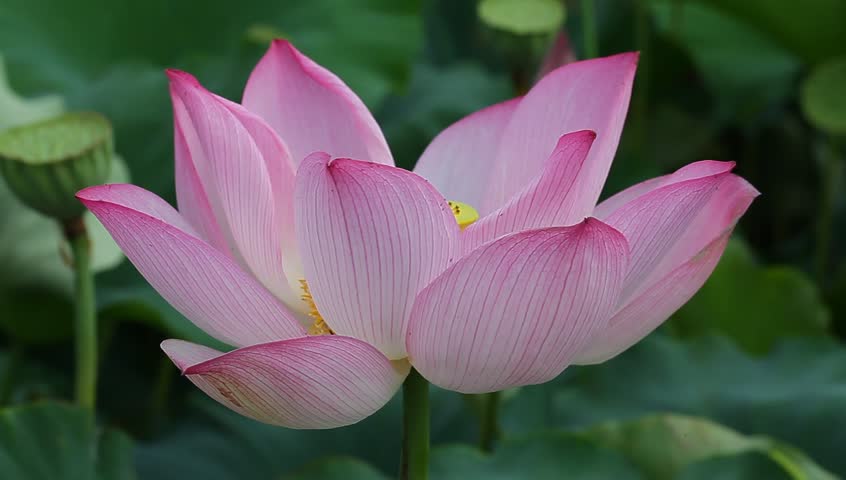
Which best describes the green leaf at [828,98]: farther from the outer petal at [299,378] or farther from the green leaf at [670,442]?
the outer petal at [299,378]

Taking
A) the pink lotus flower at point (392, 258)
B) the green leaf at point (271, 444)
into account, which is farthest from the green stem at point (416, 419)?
the green leaf at point (271, 444)

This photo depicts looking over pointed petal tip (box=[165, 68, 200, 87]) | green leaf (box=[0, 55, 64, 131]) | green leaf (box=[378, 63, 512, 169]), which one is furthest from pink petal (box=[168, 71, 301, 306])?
green leaf (box=[378, 63, 512, 169])

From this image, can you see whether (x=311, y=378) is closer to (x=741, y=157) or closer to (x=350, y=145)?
(x=350, y=145)

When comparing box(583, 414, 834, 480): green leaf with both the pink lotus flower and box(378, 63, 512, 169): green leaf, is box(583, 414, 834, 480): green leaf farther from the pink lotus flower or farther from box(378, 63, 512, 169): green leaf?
box(378, 63, 512, 169): green leaf

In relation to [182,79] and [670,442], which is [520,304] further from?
[670,442]

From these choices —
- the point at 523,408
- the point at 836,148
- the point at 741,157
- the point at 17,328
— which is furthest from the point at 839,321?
the point at 17,328
